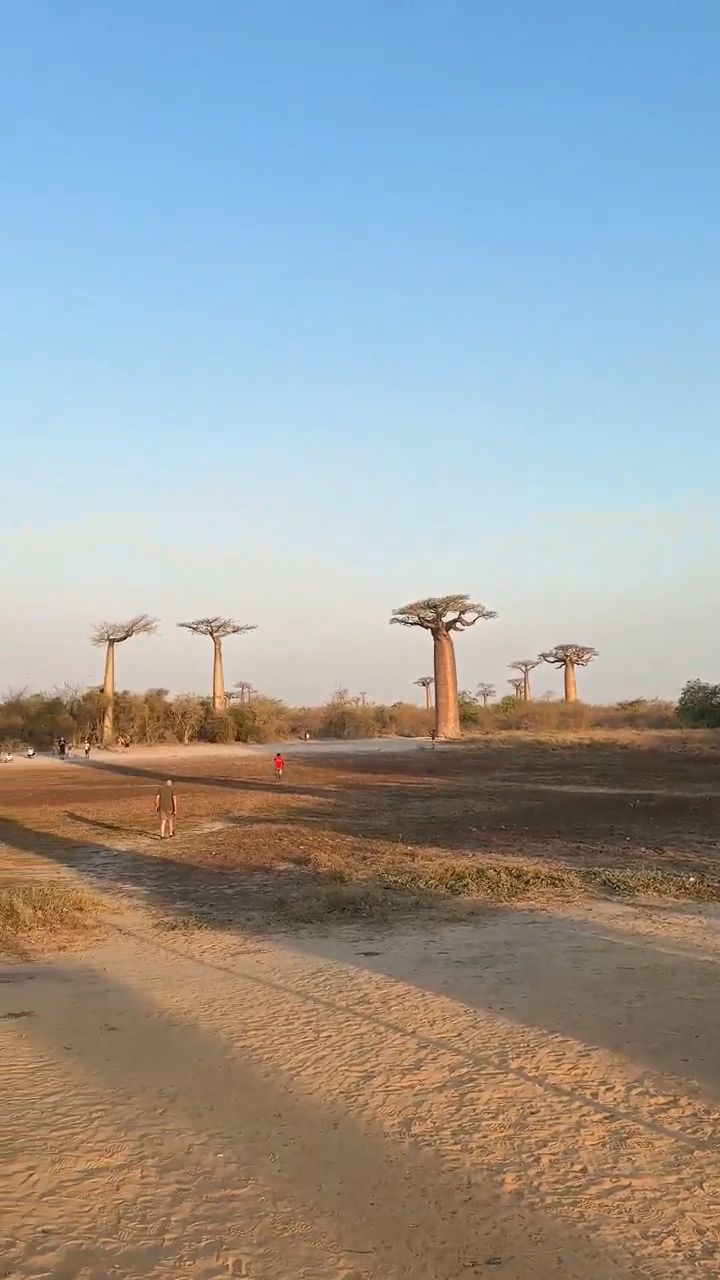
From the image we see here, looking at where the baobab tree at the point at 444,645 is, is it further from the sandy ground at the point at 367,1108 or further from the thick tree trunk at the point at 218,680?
the sandy ground at the point at 367,1108

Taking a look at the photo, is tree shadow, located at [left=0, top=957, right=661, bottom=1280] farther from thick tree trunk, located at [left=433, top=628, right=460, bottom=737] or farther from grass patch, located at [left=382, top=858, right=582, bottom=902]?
thick tree trunk, located at [left=433, top=628, right=460, bottom=737]

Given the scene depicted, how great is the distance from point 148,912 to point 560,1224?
23.6ft

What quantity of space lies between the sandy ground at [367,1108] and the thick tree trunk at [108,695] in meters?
42.2

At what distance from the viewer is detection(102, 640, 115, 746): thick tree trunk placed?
163 feet

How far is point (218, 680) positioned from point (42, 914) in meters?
50.4

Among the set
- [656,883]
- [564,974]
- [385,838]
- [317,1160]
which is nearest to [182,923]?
[564,974]

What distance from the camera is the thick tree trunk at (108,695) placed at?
49.5 m

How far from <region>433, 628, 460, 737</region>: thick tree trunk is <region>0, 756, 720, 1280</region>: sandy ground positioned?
43.6 m

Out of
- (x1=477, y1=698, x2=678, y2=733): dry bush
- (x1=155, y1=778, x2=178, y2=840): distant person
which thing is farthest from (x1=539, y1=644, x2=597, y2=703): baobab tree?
(x1=155, y1=778, x2=178, y2=840): distant person

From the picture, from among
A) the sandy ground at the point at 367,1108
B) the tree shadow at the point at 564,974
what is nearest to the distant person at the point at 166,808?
the tree shadow at the point at 564,974

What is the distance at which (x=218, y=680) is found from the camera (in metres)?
59.6

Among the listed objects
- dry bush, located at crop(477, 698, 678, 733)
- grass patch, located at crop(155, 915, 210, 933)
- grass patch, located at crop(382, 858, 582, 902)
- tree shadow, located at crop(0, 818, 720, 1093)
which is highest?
dry bush, located at crop(477, 698, 678, 733)

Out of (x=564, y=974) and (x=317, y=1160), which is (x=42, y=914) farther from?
(x=317, y=1160)

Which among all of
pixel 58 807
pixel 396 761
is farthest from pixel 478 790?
pixel 396 761
